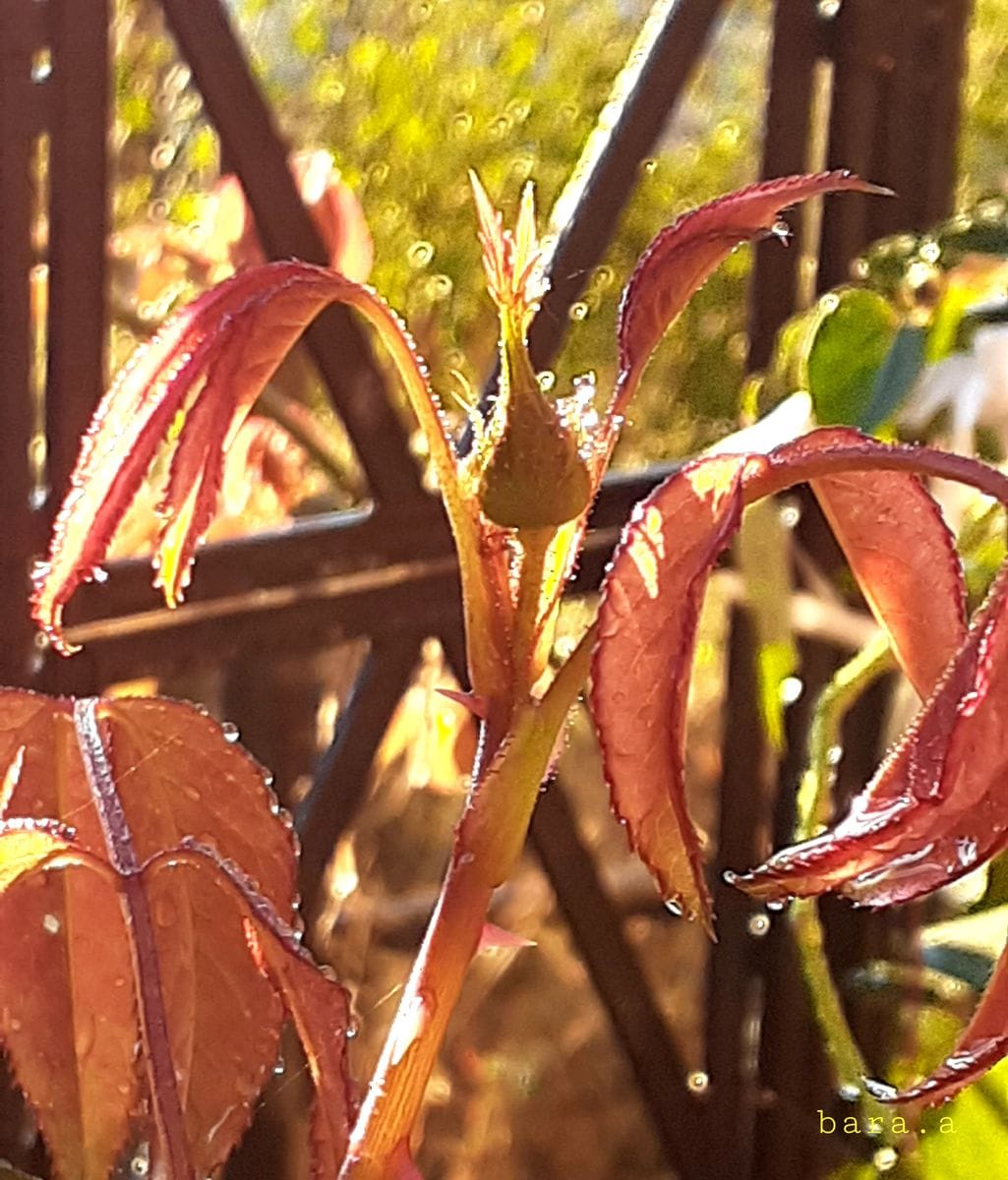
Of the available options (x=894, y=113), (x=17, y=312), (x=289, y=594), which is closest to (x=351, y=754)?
(x=289, y=594)

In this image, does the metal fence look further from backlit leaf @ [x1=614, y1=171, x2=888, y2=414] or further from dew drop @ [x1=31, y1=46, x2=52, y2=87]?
backlit leaf @ [x1=614, y1=171, x2=888, y2=414]

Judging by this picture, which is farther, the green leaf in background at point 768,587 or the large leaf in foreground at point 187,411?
the green leaf in background at point 768,587

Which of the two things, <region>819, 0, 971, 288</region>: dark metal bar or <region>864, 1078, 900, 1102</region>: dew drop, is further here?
<region>819, 0, 971, 288</region>: dark metal bar

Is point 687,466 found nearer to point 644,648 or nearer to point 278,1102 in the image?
point 644,648

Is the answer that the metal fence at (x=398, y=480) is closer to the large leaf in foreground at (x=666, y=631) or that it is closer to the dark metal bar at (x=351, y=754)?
the dark metal bar at (x=351, y=754)

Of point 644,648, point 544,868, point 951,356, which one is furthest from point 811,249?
point 644,648

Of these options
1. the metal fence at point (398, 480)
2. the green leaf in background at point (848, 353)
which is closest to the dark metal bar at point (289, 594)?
the metal fence at point (398, 480)

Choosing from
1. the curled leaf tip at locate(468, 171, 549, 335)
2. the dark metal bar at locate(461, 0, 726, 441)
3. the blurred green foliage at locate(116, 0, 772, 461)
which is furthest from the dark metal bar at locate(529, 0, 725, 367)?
the curled leaf tip at locate(468, 171, 549, 335)
